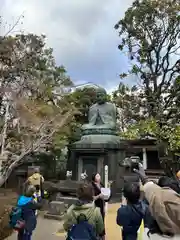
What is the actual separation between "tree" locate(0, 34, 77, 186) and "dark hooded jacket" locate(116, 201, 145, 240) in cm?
321

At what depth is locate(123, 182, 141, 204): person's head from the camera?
2965 mm

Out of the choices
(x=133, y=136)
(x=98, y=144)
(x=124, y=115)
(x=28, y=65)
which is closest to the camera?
(x=98, y=144)

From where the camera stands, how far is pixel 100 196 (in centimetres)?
468

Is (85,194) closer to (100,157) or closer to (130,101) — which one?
(100,157)

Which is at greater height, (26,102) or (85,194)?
(26,102)

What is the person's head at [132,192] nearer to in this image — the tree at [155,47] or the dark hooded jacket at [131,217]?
the dark hooded jacket at [131,217]

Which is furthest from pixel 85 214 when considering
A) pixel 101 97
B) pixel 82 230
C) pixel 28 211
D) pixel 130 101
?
pixel 130 101

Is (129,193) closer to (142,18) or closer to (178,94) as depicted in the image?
(178,94)

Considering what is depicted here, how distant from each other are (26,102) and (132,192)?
318 inches

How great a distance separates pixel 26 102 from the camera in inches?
408

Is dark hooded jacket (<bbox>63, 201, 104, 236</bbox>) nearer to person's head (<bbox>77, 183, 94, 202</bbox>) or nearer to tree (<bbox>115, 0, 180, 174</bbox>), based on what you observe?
person's head (<bbox>77, 183, 94, 202</bbox>)

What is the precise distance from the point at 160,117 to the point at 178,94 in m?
2.35

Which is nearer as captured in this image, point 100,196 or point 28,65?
point 100,196

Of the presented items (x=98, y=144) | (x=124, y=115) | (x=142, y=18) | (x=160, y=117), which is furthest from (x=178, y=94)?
(x=98, y=144)
